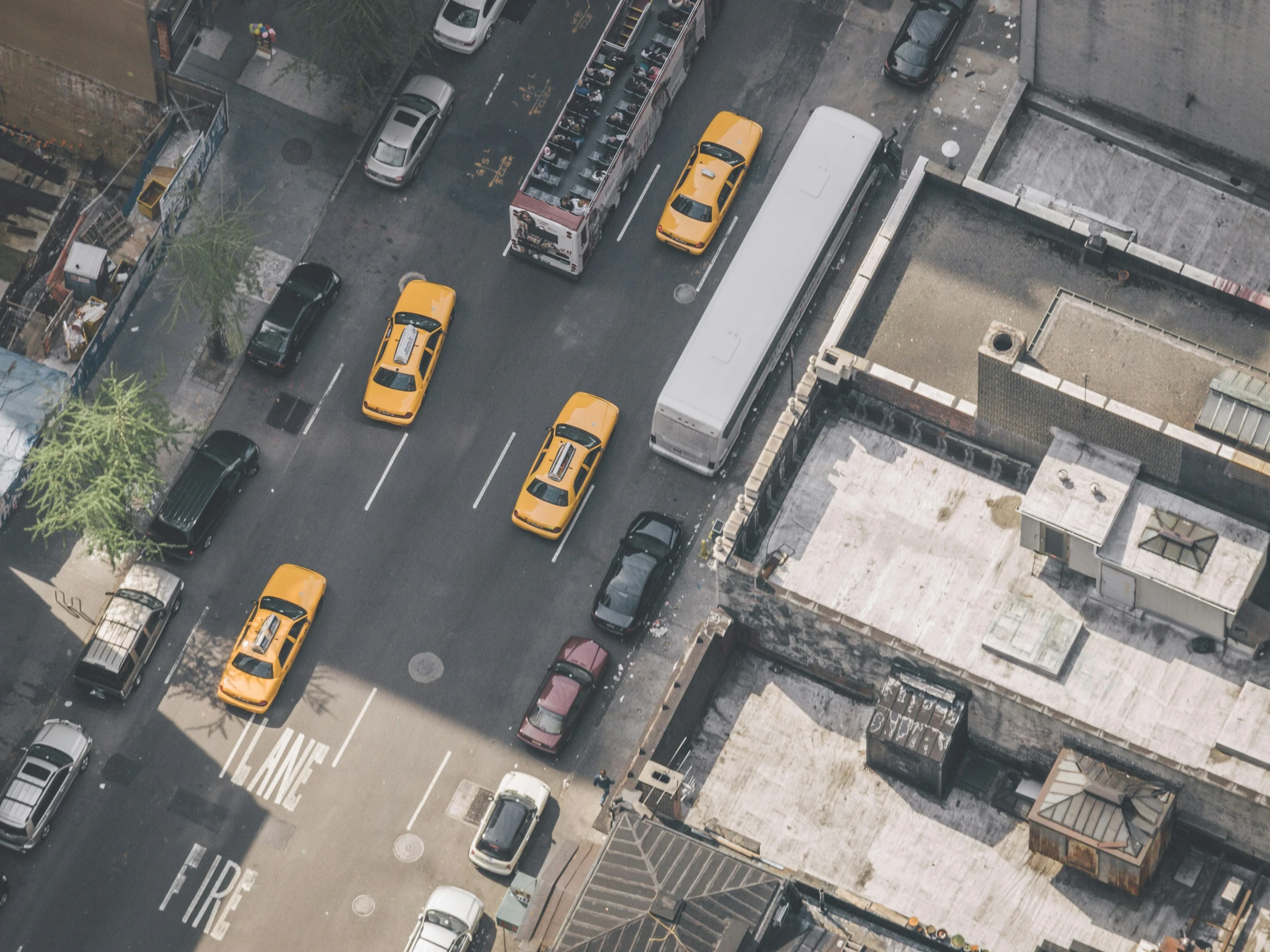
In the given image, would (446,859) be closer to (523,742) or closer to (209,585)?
(523,742)

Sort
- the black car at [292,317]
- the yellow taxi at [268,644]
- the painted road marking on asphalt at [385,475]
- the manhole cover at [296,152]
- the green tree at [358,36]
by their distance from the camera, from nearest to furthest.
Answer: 1. the yellow taxi at [268,644]
2. the painted road marking on asphalt at [385,475]
3. the black car at [292,317]
4. the green tree at [358,36]
5. the manhole cover at [296,152]

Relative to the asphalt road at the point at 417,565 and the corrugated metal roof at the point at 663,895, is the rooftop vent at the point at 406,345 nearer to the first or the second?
the asphalt road at the point at 417,565

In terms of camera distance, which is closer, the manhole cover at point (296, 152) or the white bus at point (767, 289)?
the white bus at point (767, 289)

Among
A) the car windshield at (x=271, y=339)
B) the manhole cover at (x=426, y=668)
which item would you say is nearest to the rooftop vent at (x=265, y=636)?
the manhole cover at (x=426, y=668)

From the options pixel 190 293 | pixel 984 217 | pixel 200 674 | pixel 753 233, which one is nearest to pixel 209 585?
pixel 200 674

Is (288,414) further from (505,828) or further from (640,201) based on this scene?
(505,828)

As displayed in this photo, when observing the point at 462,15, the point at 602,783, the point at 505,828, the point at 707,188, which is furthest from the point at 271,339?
the point at 602,783

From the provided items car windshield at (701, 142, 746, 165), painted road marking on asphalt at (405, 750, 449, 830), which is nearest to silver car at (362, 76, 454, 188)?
car windshield at (701, 142, 746, 165)
